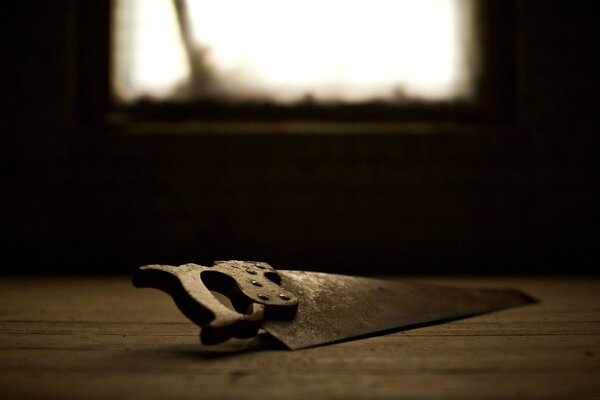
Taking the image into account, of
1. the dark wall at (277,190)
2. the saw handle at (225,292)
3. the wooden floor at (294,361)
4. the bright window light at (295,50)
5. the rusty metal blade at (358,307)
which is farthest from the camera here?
the bright window light at (295,50)

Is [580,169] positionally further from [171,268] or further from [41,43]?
[41,43]

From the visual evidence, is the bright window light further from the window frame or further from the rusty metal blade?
the rusty metal blade

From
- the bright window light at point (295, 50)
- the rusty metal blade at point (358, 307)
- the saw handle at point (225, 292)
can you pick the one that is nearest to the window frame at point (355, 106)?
the bright window light at point (295, 50)

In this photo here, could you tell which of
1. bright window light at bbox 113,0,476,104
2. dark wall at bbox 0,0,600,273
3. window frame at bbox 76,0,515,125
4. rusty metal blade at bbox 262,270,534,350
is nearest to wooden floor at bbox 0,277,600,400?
rusty metal blade at bbox 262,270,534,350

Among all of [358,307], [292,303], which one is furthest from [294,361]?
[358,307]

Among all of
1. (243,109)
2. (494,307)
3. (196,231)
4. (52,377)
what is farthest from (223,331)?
(243,109)

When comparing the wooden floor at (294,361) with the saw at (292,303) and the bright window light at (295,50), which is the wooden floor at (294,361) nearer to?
the saw at (292,303)

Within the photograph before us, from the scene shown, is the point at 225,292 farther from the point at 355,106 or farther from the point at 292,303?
the point at 355,106
